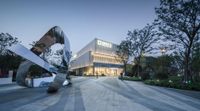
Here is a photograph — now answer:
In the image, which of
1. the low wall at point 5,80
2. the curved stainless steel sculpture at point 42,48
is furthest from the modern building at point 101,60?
the curved stainless steel sculpture at point 42,48

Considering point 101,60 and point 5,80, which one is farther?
point 101,60

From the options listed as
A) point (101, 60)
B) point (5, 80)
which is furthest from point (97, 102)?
point (101, 60)

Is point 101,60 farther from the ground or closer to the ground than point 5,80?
farther from the ground

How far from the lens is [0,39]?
39469 mm

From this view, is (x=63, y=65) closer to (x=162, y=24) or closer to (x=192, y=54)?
(x=162, y=24)

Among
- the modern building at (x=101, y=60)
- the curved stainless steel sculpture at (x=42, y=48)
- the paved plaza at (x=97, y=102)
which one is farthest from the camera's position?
the modern building at (x=101, y=60)

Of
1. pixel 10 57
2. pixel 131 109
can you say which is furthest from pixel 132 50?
pixel 131 109

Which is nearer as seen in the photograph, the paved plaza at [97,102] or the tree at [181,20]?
the paved plaza at [97,102]

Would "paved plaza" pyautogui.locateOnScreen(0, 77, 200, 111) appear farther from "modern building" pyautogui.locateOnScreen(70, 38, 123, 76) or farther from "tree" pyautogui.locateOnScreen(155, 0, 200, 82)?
"modern building" pyautogui.locateOnScreen(70, 38, 123, 76)

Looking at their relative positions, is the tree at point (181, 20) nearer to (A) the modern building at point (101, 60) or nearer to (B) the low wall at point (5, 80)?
(B) the low wall at point (5, 80)

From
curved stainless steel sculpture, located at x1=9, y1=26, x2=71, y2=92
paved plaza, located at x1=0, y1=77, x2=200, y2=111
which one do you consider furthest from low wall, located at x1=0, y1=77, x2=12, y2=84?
paved plaza, located at x1=0, y1=77, x2=200, y2=111

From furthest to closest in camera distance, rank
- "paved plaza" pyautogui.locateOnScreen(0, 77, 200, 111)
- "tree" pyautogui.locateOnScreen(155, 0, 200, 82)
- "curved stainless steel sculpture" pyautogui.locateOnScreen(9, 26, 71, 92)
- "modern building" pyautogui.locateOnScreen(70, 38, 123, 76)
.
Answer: "modern building" pyautogui.locateOnScreen(70, 38, 123, 76) < "tree" pyautogui.locateOnScreen(155, 0, 200, 82) < "curved stainless steel sculpture" pyautogui.locateOnScreen(9, 26, 71, 92) < "paved plaza" pyautogui.locateOnScreen(0, 77, 200, 111)

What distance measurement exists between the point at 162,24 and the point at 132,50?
23.5 m

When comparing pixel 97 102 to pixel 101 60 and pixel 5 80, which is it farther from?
pixel 101 60
